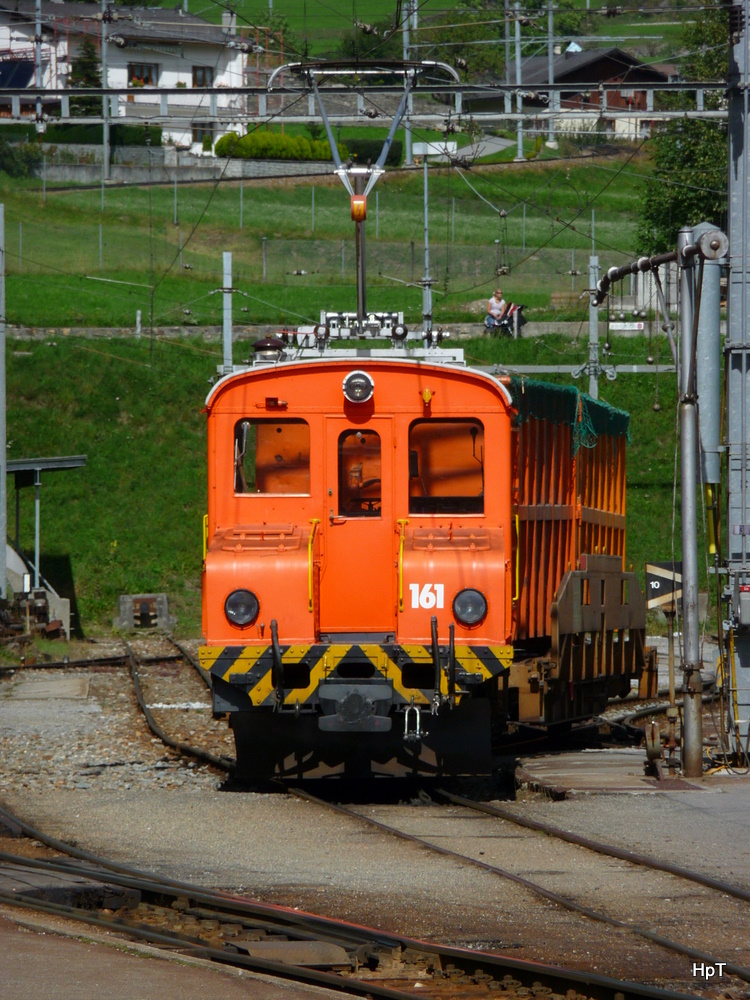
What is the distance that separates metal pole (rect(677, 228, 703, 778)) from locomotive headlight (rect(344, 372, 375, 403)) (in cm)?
317

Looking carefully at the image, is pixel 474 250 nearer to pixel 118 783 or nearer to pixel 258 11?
pixel 258 11

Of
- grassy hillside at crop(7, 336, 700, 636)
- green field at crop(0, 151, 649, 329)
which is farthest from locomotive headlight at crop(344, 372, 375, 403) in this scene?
green field at crop(0, 151, 649, 329)

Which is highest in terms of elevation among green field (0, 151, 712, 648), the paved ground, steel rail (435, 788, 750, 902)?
green field (0, 151, 712, 648)

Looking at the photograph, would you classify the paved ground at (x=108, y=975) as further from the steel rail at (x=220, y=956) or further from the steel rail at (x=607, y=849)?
the steel rail at (x=607, y=849)

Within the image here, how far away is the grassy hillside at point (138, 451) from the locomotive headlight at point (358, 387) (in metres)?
19.6

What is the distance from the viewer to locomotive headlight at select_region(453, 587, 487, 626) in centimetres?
1169

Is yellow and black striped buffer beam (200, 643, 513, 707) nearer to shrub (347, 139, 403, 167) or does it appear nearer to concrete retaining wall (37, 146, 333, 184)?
concrete retaining wall (37, 146, 333, 184)

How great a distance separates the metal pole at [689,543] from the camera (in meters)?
13.2

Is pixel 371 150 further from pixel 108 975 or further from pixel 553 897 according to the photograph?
pixel 108 975

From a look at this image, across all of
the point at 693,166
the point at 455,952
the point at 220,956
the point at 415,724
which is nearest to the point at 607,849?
the point at 415,724

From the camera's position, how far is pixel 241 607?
1188 cm

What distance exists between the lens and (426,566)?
11.8 m

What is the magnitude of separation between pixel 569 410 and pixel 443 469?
3079mm

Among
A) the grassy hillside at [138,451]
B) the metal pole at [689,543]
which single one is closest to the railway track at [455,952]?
the metal pole at [689,543]
